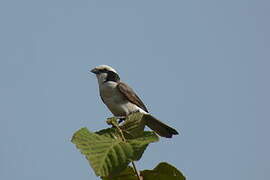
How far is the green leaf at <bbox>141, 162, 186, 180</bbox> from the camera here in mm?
2881

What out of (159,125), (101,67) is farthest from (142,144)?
(101,67)

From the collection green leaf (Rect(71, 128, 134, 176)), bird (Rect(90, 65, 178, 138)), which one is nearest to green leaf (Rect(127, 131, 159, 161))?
green leaf (Rect(71, 128, 134, 176))

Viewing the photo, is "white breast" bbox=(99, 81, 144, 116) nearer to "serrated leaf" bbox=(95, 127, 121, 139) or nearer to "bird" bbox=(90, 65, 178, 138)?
"bird" bbox=(90, 65, 178, 138)

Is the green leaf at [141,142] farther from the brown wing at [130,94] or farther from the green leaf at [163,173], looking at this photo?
the brown wing at [130,94]

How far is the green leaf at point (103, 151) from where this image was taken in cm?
257

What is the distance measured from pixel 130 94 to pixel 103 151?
5.75m

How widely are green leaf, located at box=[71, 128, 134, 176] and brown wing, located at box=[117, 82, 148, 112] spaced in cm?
548

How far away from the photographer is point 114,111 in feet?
27.3

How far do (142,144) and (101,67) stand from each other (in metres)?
6.31

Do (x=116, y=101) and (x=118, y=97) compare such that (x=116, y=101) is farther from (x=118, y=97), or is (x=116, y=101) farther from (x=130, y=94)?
(x=130, y=94)

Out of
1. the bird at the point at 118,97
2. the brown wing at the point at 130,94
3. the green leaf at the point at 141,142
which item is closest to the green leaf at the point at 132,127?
the green leaf at the point at 141,142

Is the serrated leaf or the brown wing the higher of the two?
the serrated leaf

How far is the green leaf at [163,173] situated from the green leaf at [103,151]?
0.84 feet

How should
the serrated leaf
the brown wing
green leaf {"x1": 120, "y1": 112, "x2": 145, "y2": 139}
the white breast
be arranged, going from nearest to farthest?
the serrated leaf, green leaf {"x1": 120, "y1": 112, "x2": 145, "y2": 139}, the white breast, the brown wing
